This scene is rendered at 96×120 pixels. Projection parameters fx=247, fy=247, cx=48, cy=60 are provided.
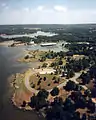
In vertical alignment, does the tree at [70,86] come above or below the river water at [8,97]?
above

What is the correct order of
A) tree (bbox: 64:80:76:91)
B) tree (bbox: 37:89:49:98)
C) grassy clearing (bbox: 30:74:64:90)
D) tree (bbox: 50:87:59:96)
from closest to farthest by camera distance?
1. tree (bbox: 37:89:49:98)
2. tree (bbox: 50:87:59:96)
3. tree (bbox: 64:80:76:91)
4. grassy clearing (bbox: 30:74:64:90)

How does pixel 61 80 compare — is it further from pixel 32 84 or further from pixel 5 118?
pixel 5 118

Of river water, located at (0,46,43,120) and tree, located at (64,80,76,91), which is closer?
river water, located at (0,46,43,120)

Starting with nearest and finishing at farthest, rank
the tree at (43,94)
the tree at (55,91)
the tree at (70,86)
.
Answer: the tree at (43,94)
the tree at (55,91)
the tree at (70,86)

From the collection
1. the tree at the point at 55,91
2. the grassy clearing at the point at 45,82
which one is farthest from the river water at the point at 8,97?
the tree at the point at 55,91

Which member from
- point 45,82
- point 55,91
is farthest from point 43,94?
point 45,82

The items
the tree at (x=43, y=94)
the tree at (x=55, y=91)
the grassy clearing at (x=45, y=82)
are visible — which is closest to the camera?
the tree at (x=43, y=94)

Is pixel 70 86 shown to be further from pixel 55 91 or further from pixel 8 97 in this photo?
pixel 8 97

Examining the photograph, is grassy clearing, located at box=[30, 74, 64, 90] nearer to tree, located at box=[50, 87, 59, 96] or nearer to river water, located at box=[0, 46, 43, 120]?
tree, located at box=[50, 87, 59, 96]

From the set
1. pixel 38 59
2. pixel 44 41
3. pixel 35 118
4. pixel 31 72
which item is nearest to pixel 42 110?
pixel 35 118

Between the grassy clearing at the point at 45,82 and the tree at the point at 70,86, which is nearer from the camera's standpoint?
the tree at the point at 70,86

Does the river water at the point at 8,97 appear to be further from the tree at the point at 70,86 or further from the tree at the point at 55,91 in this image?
the tree at the point at 70,86

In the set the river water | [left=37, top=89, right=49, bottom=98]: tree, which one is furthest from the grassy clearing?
the river water
